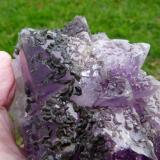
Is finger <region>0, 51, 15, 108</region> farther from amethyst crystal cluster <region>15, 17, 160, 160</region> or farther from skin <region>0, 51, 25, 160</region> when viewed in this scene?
amethyst crystal cluster <region>15, 17, 160, 160</region>

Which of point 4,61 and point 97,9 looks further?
point 97,9

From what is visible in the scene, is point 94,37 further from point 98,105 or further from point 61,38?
point 98,105

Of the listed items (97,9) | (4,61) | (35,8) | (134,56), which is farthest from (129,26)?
(134,56)

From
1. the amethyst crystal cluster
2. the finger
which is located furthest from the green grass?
the amethyst crystal cluster

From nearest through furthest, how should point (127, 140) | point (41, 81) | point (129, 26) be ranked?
point (127, 140) < point (41, 81) < point (129, 26)

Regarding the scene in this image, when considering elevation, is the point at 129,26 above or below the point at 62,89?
below

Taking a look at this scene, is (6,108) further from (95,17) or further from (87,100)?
(95,17)

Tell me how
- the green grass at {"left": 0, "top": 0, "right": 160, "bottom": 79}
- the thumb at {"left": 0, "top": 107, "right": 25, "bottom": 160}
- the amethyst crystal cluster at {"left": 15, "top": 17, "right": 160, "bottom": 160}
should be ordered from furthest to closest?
the green grass at {"left": 0, "top": 0, "right": 160, "bottom": 79} → the thumb at {"left": 0, "top": 107, "right": 25, "bottom": 160} → the amethyst crystal cluster at {"left": 15, "top": 17, "right": 160, "bottom": 160}

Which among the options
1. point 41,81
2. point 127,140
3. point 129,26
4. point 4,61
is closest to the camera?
point 127,140
